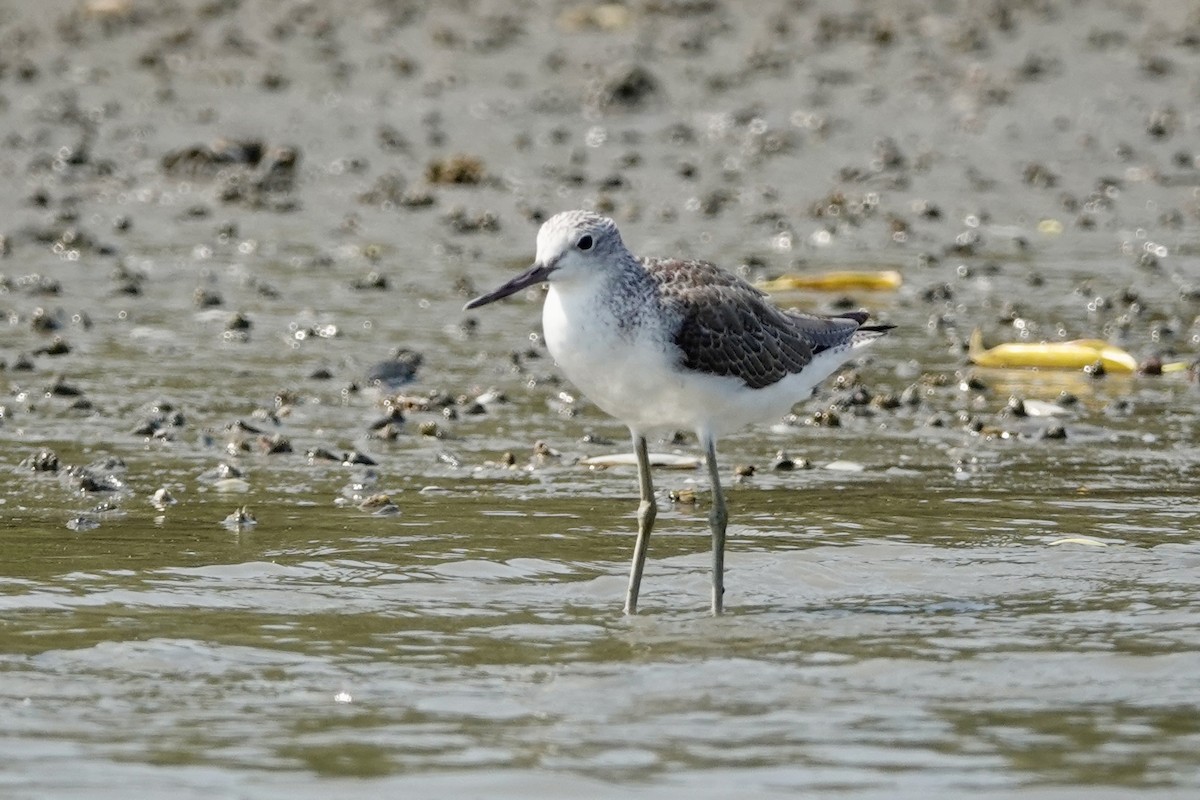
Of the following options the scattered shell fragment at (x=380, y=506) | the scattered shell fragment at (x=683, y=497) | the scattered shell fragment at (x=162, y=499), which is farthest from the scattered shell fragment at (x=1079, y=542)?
the scattered shell fragment at (x=162, y=499)

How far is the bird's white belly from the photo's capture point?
25.0 feet

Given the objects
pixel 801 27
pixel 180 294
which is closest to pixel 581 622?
pixel 180 294

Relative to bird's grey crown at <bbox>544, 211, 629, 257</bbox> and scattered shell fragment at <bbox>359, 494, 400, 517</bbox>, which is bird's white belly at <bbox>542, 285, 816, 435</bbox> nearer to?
bird's grey crown at <bbox>544, 211, 629, 257</bbox>

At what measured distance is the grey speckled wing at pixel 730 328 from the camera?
7949 millimetres

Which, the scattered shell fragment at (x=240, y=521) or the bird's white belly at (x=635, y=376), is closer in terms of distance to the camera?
the bird's white belly at (x=635, y=376)

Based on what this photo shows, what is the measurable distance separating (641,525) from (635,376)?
2.59 ft

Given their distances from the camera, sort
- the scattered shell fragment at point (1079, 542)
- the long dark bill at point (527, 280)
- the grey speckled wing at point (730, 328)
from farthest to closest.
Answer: the scattered shell fragment at point (1079, 542) < the grey speckled wing at point (730, 328) < the long dark bill at point (527, 280)

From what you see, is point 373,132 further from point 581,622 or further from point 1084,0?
point 581,622

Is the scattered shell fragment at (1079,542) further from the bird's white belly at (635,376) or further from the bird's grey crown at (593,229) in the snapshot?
the bird's grey crown at (593,229)

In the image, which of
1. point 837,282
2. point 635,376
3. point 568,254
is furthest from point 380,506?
point 837,282

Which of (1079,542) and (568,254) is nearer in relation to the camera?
(568,254)

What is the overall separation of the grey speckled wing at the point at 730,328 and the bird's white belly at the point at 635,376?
0.07m

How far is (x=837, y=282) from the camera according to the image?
14.1 m

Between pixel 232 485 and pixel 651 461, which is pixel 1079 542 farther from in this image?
pixel 232 485
